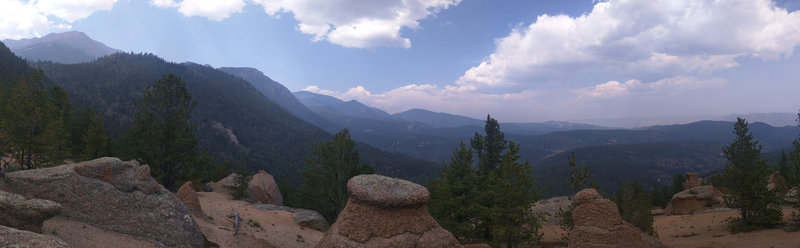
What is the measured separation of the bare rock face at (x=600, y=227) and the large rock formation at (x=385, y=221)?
280 inches

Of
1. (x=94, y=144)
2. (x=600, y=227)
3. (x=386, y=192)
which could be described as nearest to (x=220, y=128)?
(x=94, y=144)

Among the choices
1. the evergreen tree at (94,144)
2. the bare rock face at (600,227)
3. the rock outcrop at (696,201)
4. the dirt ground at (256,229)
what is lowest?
the rock outcrop at (696,201)

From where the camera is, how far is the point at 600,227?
14.4 m

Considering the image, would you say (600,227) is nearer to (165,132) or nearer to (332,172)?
(332,172)

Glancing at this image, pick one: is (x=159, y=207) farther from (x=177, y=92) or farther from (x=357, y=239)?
(x=177, y=92)

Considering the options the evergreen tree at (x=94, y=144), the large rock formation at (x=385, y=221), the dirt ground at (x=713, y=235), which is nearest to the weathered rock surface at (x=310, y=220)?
the large rock formation at (x=385, y=221)

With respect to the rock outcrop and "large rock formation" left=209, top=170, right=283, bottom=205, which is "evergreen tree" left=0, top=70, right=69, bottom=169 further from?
the rock outcrop

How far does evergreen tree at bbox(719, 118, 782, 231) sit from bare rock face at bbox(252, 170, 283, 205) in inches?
1675

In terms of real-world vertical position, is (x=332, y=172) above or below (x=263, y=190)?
above

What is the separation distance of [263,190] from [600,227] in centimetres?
3383

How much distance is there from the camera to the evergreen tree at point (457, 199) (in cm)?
2120

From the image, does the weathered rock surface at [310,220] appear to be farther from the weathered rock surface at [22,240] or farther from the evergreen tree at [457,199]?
the weathered rock surface at [22,240]

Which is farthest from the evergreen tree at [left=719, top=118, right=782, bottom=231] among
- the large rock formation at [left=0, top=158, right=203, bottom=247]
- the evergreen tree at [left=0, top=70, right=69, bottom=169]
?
the evergreen tree at [left=0, top=70, right=69, bottom=169]

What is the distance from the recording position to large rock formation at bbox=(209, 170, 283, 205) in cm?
3525
